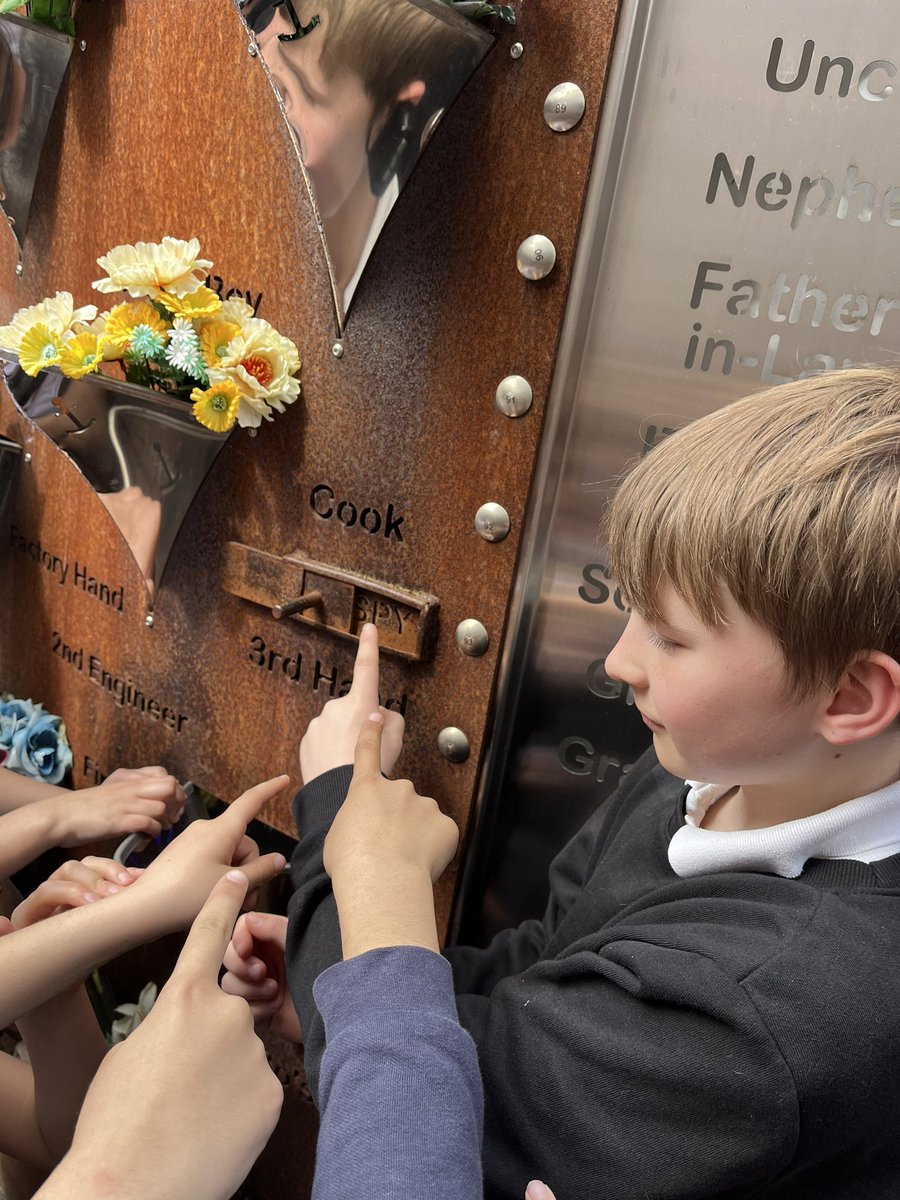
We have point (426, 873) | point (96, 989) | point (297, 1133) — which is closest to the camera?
point (426, 873)

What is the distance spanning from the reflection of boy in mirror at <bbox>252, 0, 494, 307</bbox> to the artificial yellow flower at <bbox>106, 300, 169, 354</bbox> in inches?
8.1

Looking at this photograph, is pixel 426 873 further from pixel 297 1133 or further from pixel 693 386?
pixel 297 1133

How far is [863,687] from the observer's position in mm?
552

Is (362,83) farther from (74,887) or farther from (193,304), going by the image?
(74,887)

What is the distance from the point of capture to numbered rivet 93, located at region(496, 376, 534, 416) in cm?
82

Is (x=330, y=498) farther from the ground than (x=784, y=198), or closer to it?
closer to it

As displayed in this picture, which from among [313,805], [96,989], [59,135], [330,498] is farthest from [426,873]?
[59,135]

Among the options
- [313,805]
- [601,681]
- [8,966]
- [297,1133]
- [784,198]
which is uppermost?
[784,198]

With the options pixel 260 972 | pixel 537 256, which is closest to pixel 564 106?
pixel 537 256

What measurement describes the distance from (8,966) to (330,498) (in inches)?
20.4

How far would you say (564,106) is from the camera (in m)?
0.75

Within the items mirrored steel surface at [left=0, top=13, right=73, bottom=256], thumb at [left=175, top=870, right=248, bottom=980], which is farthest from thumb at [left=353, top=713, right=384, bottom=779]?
mirrored steel surface at [left=0, top=13, right=73, bottom=256]

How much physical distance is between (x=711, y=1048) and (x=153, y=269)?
0.80 metres

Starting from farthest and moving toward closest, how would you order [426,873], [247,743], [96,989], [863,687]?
[96,989]
[247,743]
[426,873]
[863,687]
